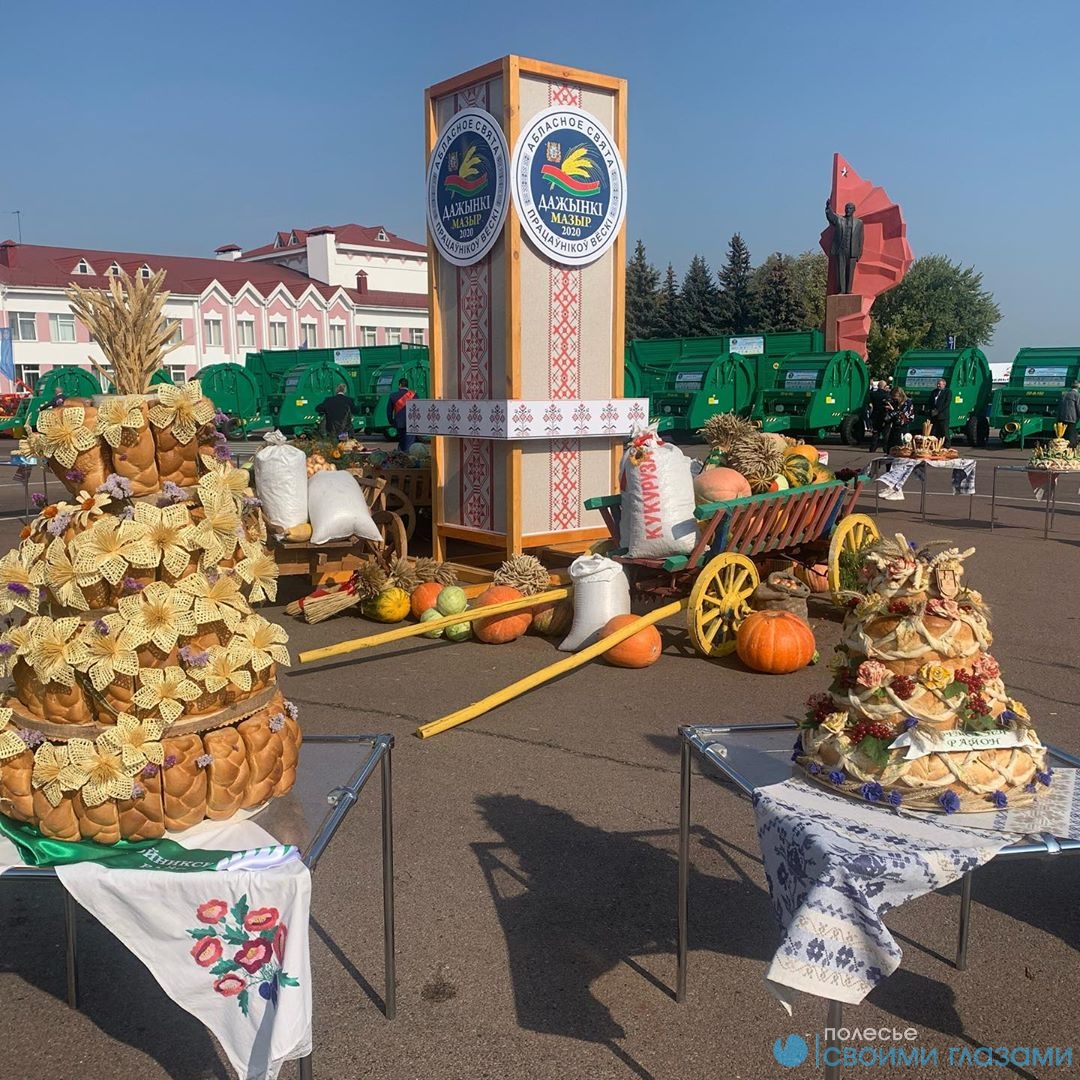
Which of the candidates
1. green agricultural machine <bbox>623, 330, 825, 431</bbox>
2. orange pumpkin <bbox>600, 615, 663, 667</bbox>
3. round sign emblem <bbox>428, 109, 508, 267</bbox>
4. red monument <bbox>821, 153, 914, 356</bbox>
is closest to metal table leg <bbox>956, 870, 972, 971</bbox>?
orange pumpkin <bbox>600, 615, 663, 667</bbox>

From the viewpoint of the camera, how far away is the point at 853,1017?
313 centimetres

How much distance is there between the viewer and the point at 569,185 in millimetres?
8727

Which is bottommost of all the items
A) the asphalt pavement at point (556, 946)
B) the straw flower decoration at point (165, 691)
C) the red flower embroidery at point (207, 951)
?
the asphalt pavement at point (556, 946)

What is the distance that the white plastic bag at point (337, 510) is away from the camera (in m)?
8.27

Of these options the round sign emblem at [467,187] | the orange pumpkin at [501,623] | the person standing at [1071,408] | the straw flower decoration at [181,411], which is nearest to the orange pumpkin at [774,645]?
the orange pumpkin at [501,623]

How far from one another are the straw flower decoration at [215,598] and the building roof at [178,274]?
44.7 meters

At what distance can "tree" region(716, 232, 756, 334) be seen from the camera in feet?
190

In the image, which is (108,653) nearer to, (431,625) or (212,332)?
(431,625)

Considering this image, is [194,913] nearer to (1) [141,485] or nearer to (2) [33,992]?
(1) [141,485]

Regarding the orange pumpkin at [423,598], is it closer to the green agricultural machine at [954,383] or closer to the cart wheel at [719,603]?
the cart wheel at [719,603]

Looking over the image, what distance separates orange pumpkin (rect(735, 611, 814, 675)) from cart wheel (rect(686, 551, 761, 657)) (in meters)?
0.25

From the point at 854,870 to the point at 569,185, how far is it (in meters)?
7.45

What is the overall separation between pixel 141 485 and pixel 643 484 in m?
4.80

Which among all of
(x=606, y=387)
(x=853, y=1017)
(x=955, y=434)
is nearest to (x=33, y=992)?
(x=853, y=1017)
